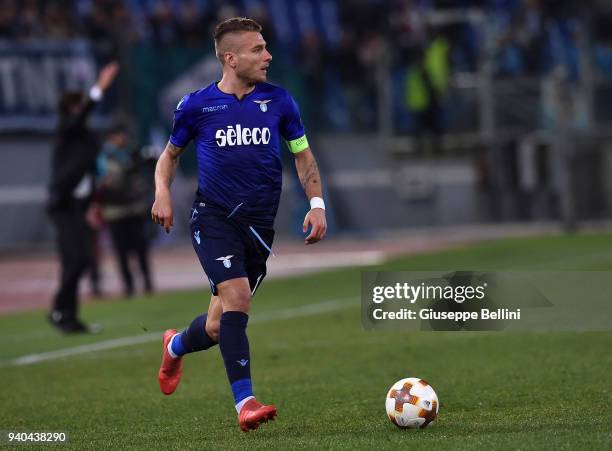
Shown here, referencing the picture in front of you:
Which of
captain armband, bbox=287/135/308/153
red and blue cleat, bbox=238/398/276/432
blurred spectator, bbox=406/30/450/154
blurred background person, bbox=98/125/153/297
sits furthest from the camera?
Result: blurred spectator, bbox=406/30/450/154

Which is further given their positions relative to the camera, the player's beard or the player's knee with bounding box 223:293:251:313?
the player's beard

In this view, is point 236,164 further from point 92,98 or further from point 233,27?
point 92,98

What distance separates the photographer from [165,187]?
7535mm

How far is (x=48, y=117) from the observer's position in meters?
27.2

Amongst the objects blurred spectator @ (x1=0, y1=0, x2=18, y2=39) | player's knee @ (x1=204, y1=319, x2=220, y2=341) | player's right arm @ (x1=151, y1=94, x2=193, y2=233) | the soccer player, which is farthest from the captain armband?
blurred spectator @ (x1=0, y1=0, x2=18, y2=39)

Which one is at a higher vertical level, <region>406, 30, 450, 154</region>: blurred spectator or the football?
the football

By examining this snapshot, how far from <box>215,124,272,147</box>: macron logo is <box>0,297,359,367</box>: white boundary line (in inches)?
201

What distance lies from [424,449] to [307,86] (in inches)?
893

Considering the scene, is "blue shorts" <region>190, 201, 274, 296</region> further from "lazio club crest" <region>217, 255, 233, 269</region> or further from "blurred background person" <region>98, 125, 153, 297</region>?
"blurred background person" <region>98, 125, 153, 297</region>

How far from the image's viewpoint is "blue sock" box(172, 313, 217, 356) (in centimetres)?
779

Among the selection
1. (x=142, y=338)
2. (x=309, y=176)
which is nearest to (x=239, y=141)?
(x=309, y=176)

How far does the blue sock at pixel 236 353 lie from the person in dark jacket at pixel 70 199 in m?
6.79

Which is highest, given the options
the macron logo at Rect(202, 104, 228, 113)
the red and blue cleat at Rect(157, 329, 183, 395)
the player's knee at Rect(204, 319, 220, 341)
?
the macron logo at Rect(202, 104, 228, 113)

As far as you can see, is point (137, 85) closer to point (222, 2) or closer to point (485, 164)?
point (222, 2)
